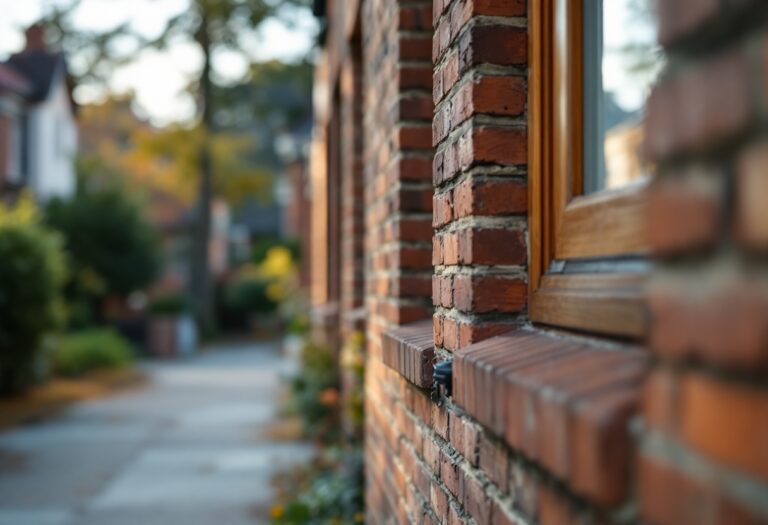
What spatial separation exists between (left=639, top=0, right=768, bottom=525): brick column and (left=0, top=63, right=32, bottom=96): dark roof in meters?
24.9

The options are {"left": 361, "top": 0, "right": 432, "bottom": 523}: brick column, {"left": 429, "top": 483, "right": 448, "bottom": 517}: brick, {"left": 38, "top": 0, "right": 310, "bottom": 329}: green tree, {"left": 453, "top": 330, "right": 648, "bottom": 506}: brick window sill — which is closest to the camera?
{"left": 453, "top": 330, "right": 648, "bottom": 506}: brick window sill

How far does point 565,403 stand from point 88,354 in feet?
53.8

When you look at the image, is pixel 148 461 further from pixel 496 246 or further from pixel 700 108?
pixel 700 108

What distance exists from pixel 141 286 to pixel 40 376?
1272cm

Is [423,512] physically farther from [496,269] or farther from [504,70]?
[504,70]

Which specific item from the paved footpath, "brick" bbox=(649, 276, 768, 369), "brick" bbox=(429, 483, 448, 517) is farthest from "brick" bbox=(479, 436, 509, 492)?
the paved footpath

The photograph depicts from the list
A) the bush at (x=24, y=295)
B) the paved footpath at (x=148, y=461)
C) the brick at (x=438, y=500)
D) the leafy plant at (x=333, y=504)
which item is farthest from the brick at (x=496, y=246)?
the bush at (x=24, y=295)

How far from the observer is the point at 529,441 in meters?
1.37

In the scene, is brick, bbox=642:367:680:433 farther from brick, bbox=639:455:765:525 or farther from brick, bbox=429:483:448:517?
brick, bbox=429:483:448:517

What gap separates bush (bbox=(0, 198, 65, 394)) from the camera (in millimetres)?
11836

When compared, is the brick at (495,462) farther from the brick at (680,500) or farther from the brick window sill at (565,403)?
the brick at (680,500)

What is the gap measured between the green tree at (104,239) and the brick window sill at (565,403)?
22.6 meters

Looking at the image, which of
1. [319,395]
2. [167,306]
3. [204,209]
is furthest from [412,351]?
[204,209]

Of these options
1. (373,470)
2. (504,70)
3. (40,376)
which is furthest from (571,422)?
(40,376)
